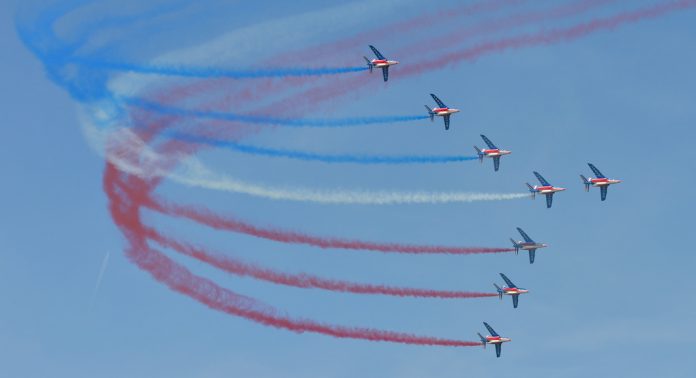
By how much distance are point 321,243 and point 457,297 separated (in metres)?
12.9

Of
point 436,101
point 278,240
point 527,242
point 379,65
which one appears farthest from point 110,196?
point 527,242

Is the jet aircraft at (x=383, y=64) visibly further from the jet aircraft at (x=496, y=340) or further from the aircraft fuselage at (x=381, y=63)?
the jet aircraft at (x=496, y=340)

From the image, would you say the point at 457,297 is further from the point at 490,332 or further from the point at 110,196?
the point at 110,196

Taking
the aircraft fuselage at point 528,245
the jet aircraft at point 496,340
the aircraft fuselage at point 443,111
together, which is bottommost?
the jet aircraft at point 496,340

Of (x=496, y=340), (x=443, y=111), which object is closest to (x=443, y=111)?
(x=443, y=111)

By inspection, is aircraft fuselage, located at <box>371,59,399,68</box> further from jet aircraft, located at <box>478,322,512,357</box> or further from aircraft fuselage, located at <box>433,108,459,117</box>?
jet aircraft, located at <box>478,322,512,357</box>

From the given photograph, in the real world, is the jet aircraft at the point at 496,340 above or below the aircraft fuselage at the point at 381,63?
below

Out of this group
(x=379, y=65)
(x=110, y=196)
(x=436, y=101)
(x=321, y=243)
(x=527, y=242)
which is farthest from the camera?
(x=527, y=242)

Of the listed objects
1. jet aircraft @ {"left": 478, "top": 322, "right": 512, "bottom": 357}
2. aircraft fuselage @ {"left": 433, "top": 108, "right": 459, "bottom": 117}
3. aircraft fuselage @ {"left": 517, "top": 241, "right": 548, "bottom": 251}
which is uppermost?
aircraft fuselage @ {"left": 433, "top": 108, "right": 459, "bottom": 117}

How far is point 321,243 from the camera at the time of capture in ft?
225

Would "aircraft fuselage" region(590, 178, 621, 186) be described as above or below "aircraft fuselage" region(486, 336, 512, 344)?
above

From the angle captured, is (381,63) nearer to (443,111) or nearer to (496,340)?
(443,111)

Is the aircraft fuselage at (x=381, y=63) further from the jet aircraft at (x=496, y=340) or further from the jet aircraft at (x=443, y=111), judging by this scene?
the jet aircraft at (x=496, y=340)

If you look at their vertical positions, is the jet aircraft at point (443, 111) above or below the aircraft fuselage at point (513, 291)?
above
